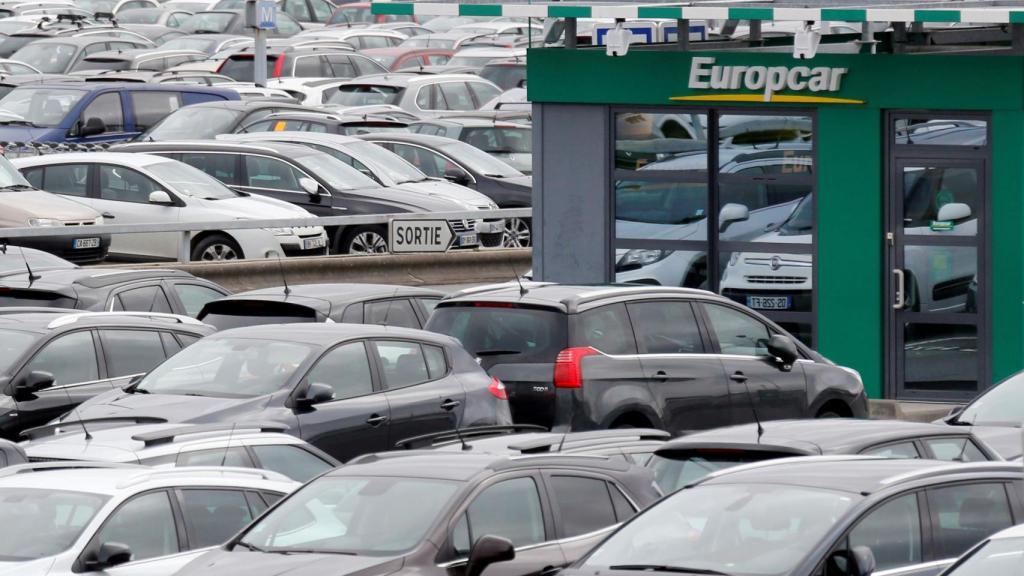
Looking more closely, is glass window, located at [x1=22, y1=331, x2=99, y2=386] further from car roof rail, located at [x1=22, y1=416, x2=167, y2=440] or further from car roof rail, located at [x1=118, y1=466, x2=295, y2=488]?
car roof rail, located at [x1=118, y1=466, x2=295, y2=488]

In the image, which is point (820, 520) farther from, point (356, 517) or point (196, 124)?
point (196, 124)

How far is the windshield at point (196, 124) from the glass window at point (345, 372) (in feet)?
52.8

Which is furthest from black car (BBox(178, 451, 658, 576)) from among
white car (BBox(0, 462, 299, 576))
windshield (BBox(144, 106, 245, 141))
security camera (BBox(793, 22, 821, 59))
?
windshield (BBox(144, 106, 245, 141))

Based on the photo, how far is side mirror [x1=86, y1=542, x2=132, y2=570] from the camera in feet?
28.6

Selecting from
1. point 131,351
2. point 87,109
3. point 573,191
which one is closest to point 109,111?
point 87,109

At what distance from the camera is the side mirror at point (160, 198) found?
2222cm

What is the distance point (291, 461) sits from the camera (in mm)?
10914

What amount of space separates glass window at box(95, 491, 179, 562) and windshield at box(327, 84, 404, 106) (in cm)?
2634

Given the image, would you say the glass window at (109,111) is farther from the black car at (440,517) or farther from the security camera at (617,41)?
the black car at (440,517)

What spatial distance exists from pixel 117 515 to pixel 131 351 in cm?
555

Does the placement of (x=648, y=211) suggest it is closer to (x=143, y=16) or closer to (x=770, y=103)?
(x=770, y=103)

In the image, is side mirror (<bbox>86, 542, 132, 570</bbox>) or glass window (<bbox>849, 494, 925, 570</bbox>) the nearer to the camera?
glass window (<bbox>849, 494, 925, 570</bbox>)

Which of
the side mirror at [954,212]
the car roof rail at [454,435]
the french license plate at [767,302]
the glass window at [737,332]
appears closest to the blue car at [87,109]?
the french license plate at [767,302]

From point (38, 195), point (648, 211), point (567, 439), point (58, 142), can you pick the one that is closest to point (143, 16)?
point (58, 142)
